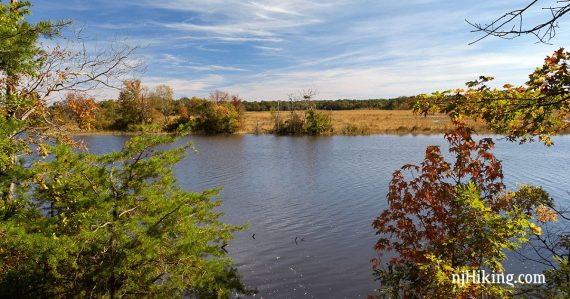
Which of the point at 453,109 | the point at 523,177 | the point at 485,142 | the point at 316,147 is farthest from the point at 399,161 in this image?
the point at 453,109

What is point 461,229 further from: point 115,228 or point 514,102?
point 115,228

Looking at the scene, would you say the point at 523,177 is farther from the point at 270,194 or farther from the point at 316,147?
the point at 316,147

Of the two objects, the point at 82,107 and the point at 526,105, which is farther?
the point at 82,107

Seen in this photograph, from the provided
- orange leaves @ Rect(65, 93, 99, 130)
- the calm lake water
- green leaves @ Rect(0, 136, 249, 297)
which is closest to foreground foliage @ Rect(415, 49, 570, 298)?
green leaves @ Rect(0, 136, 249, 297)

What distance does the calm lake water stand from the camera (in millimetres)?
12172

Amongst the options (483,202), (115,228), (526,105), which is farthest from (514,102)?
(115,228)

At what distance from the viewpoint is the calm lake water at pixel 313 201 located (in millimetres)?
12172

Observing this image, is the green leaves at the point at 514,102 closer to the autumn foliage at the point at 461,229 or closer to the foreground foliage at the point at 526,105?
the foreground foliage at the point at 526,105

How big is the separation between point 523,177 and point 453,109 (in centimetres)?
2189

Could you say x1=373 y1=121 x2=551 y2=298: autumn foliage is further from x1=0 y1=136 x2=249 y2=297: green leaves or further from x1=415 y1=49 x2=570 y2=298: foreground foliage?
x1=0 y1=136 x2=249 y2=297: green leaves

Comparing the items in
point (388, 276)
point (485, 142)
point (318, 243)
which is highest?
point (485, 142)

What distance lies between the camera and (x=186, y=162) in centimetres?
3209

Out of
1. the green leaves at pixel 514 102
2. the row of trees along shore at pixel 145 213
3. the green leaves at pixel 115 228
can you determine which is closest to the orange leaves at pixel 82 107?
the row of trees along shore at pixel 145 213

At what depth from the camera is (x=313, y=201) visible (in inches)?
792
